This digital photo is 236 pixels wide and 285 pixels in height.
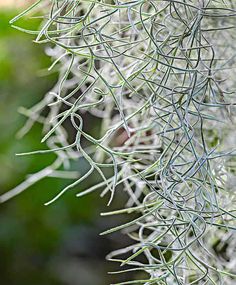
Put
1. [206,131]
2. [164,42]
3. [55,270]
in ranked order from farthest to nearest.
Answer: [55,270] < [206,131] < [164,42]

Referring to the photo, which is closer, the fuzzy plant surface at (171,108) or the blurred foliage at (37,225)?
the fuzzy plant surface at (171,108)

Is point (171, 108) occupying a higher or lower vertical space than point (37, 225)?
higher

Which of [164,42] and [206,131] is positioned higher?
[164,42]

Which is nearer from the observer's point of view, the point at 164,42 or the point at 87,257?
the point at 164,42

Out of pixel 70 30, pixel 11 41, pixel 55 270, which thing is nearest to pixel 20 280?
pixel 55 270

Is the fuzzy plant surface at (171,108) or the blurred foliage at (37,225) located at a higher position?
the fuzzy plant surface at (171,108)

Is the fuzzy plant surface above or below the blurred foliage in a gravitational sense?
above

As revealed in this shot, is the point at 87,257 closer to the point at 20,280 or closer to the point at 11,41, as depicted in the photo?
the point at 20,280

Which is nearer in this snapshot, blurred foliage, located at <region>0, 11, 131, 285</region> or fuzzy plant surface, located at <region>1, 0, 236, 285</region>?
fuzzy plant surface, located at <region>1, 0, 236, 285</region>
